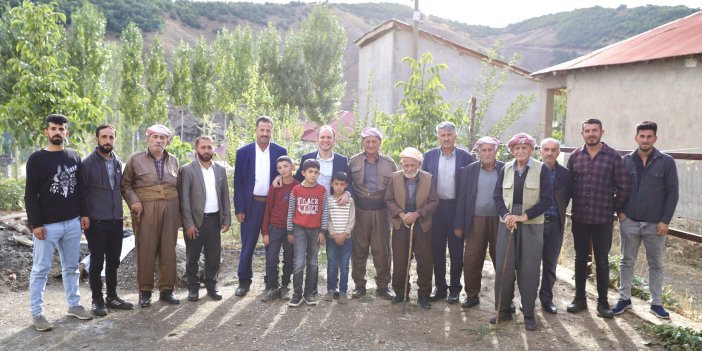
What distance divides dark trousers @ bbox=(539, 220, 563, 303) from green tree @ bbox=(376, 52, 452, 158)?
2.46 m

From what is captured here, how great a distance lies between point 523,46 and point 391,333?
2863 inches

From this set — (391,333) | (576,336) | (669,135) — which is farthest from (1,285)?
(669,135)

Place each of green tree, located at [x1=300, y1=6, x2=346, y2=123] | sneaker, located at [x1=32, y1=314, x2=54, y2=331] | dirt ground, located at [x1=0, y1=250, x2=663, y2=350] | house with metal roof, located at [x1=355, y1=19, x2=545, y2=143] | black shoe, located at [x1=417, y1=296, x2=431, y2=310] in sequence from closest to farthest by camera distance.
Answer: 1. dirt ground, located at [x1=0, y1=250, x2=663, y2=350]
2. sneaker, located at [x1=32, y1=314, x2=54, y2=331]
3. black shoe, located at [x1=417, y1=296, x2=431, y2=310]
4. house with metal roof, located at [x1=355, y1=19, x2=545, y2=143]
5. green tree, located at [x1=300, y1=6, x2=346, y2=123]

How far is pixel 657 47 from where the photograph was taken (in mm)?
10625

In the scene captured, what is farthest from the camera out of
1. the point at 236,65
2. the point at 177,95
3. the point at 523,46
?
the point at 523,46

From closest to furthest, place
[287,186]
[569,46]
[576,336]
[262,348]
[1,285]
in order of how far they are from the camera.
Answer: [262,348], [576,336], [287,186], [1,285], [569,46]

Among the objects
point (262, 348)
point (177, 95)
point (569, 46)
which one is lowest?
point (262, 348)

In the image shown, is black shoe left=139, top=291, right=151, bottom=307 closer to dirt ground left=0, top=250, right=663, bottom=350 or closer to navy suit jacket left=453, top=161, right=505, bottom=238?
dirt ground left=0, top=250, right=663, bottom=350

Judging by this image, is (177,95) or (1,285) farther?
(177,95)

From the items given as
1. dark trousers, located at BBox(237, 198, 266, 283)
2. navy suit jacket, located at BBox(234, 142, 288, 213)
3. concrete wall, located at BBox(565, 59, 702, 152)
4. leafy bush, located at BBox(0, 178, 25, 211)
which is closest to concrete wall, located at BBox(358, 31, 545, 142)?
concrete wall, located at BBox(565, 59, 702, 152)

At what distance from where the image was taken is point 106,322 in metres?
4.54

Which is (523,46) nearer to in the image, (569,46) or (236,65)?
(569,46)

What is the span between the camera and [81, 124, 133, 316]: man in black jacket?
15.3 ft

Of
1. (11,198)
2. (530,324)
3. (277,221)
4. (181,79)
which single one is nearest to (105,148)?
(277,221)
